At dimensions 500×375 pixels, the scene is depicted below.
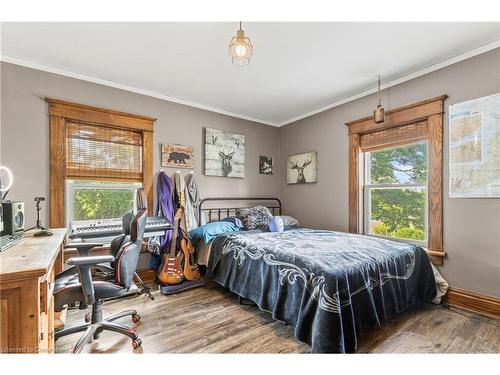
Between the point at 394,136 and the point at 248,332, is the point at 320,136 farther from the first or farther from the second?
the point at 248,332

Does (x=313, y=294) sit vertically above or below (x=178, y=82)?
below

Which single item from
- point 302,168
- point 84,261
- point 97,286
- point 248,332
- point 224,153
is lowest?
point 248,332

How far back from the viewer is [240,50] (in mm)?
1455

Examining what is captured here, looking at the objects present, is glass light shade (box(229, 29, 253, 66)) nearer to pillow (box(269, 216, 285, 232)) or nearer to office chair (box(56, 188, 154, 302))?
office chair (box(56, 188, 154, 302))

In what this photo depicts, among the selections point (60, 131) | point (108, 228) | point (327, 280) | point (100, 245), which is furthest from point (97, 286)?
point (60, 131)

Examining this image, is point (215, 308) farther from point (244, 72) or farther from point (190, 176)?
point (244, 72)

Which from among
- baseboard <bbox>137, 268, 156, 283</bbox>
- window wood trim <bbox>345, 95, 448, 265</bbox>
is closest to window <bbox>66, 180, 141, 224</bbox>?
baseboard <bbox>137, 268, 156, 283</bbox>

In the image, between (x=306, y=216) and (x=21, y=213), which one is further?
(x=306, y=216)

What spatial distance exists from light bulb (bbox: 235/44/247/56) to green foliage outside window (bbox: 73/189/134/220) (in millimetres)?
2312

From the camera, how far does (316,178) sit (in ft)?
12.0

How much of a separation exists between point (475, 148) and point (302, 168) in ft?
6.88

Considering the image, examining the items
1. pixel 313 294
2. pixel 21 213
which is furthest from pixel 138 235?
pixel 313 294

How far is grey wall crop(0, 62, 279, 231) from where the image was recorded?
231 cm

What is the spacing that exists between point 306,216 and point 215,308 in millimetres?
2100
